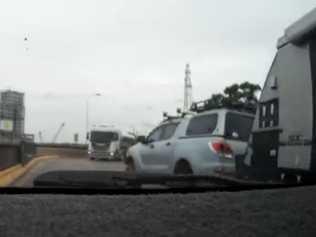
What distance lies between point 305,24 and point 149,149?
271 inches

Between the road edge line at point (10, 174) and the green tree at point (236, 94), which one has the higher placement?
Result: the green tree at point (236, 94)

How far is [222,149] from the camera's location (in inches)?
409

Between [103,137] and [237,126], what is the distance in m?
33.2

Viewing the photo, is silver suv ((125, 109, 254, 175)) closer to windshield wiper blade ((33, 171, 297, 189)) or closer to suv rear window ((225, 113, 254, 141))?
suv rear window ((225, 113, 254, 141))

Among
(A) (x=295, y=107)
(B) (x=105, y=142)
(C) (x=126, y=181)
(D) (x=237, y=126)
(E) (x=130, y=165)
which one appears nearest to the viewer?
(A) (x=295, y=107)

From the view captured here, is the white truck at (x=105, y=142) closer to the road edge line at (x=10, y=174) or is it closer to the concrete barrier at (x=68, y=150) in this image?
the concrete barrier at (x=68, y=150)

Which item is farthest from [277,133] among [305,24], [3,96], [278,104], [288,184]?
[3,96]

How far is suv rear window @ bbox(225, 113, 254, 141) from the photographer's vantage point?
10.6 m

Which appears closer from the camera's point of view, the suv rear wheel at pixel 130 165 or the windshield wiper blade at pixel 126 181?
the windshield wiper blade at pixel 126 181

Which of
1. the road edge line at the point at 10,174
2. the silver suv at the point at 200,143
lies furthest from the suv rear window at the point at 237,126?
the road edge line at the point at 10,174

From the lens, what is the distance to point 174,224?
502cm

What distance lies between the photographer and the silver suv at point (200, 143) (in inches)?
408

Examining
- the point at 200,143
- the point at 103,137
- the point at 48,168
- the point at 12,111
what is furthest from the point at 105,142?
the point at 200,143

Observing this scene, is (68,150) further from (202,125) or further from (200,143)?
(200,143)
